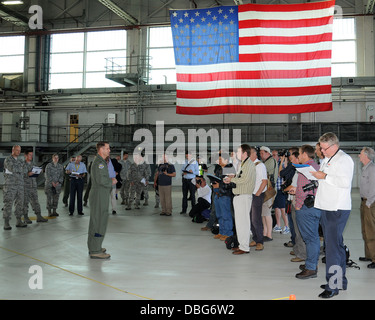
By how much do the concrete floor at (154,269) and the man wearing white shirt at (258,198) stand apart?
0.91 ft

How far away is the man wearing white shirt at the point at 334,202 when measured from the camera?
4.32 meters

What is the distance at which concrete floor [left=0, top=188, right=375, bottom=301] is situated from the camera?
14.6ft

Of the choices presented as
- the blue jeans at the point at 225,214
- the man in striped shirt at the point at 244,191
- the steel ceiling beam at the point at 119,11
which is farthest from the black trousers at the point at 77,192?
the steel ceiling beam at the point at 119,11

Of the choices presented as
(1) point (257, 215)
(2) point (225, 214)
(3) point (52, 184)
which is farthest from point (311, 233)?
(3) point (52, 184)

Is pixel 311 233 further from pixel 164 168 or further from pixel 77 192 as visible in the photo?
pixel 77 192

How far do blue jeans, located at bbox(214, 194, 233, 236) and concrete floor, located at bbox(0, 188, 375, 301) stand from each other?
363 millimetres

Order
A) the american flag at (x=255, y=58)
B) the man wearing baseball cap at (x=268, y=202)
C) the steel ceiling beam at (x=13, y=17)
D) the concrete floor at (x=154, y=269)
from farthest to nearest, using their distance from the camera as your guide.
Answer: the steel ceiling beam at (x=13, y=17) < the american flag at (x=255, y=58) < the man wearing baseball cap at (x=268, y=202) < the concrete floor at (x=154, y=269)

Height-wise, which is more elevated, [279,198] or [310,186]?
[310,186]

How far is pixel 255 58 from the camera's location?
49.8ft

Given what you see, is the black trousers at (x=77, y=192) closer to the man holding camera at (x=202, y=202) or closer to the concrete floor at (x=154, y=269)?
the concrete floor at (x=154, y=269)

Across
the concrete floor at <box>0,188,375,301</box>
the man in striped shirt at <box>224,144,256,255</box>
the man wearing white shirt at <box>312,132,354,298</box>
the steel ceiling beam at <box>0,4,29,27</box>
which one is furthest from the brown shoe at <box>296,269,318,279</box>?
the steel ceiling beam at <box>0,4,29,27</box>

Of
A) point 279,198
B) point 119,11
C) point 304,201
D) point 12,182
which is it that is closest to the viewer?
point 304,201

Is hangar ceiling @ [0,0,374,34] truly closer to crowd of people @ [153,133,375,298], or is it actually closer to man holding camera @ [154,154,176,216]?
man holding camera @ [154,154,176,216]

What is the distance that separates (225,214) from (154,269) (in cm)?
246
